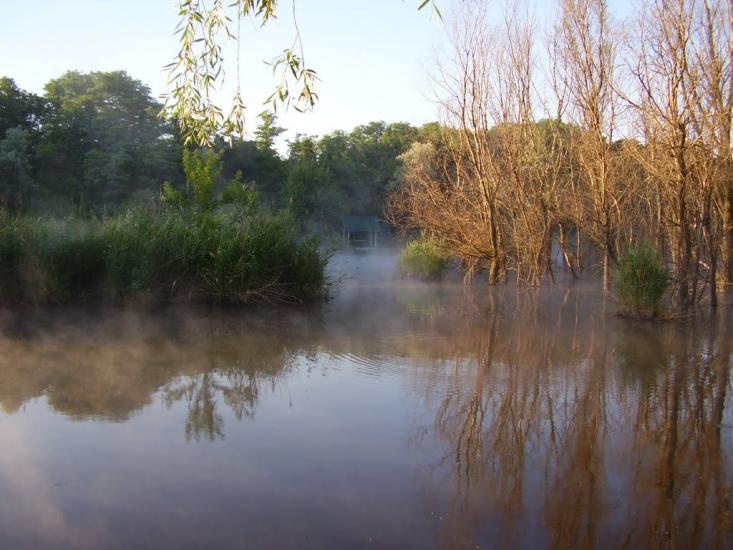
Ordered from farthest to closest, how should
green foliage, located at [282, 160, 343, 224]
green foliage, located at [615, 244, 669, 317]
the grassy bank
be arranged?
green foliage, located at [282, 160, 343, 224] → the grassy bank → green foliage, located at [615, 244, 669, 317]

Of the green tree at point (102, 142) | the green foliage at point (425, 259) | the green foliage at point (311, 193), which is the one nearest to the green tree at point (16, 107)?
the green tree at point (102, 142)

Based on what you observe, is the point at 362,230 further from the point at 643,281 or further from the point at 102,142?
the point at 643,281

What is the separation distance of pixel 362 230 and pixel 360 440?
3744 cm

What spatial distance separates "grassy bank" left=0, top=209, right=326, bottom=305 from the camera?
11539 mm

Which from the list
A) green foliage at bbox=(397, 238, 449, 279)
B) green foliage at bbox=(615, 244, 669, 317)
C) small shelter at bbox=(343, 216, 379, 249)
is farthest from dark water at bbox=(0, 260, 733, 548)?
small shelter at bbox=(343, 216, 379, 249)

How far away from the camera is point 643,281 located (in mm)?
11008

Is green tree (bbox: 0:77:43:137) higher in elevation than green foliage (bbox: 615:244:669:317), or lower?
higher

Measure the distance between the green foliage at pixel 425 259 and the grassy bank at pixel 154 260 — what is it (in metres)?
6.55

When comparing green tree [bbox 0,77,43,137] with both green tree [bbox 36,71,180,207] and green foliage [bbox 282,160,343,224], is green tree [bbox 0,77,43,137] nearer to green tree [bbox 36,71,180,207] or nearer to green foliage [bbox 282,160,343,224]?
green tree [bbox 36,71,180,207]

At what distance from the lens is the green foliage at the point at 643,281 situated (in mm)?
10898

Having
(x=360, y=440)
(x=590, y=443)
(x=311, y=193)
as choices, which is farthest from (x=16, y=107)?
(x=590, y=443)

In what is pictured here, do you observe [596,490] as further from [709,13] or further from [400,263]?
[400,263]

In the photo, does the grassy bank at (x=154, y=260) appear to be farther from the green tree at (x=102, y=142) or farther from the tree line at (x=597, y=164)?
the green tree at (x=102, y=142)

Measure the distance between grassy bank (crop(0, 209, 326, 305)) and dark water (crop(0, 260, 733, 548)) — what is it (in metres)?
2.35
